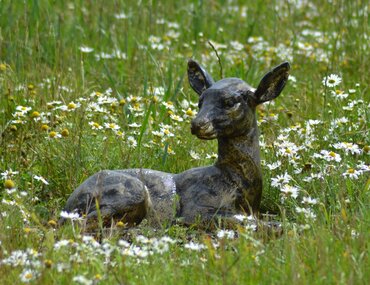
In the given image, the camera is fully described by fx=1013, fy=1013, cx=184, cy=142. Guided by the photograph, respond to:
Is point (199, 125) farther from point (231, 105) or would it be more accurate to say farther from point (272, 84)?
point (272, 84)

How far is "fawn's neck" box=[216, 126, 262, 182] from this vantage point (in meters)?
5.83

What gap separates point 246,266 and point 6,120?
3240mm

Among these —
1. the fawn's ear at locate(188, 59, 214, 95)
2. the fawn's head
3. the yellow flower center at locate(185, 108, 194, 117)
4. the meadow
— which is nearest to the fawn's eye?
the fawn's head

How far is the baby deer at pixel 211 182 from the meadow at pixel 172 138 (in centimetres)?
16

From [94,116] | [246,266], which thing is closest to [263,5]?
[94,116]

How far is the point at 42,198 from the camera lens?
6.54 metres

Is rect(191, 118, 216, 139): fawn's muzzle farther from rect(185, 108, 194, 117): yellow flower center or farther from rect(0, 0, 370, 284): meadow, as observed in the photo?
rect(185, 108, 194, 117): yellow flower center

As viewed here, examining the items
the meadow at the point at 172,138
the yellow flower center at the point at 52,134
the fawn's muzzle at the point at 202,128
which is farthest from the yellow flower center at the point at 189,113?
the fawn's muzzle at the point at 202,128

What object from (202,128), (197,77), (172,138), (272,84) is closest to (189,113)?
(172,138)

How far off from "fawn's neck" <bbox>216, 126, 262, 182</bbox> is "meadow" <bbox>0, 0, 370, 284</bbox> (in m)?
0.20

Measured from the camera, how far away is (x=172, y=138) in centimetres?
694

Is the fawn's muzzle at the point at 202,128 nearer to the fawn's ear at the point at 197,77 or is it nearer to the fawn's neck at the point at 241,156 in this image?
the fawn's neck at the point at 241,156

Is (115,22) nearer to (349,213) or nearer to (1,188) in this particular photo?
(1,188)

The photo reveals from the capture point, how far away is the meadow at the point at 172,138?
479 cm
